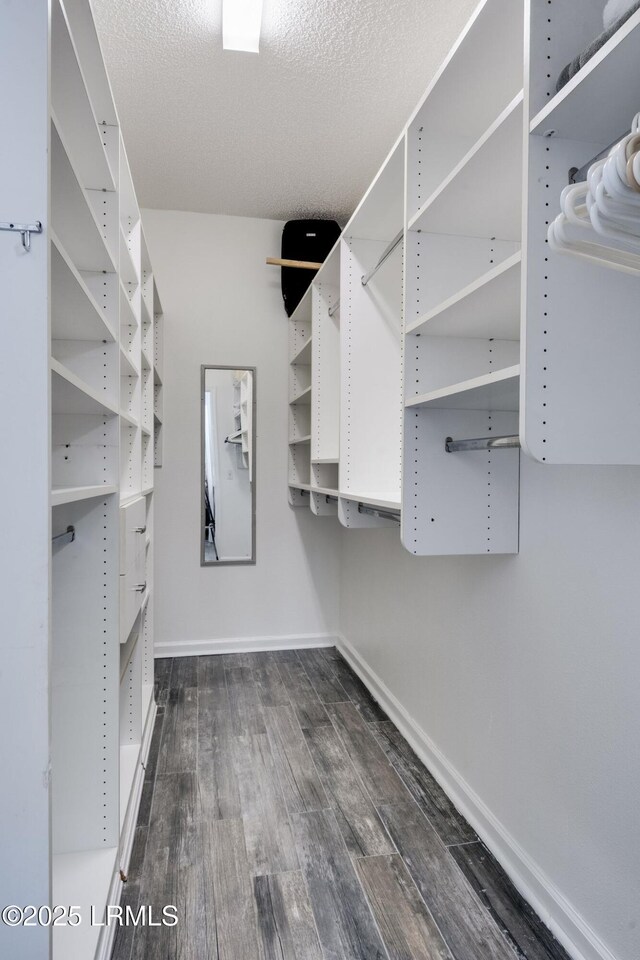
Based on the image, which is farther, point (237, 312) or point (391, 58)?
point (237, 312)

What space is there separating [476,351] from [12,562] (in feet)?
4.42

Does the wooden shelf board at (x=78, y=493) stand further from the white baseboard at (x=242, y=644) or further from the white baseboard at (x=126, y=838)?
the white baseboard at (x=242, y=644)

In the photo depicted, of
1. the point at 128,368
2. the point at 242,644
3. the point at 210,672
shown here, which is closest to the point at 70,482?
the point at 128,368

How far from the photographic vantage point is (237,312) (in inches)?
144

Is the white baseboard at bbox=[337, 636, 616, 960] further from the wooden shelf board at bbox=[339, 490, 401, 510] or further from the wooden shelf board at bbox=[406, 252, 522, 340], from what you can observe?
the wooden shelf board at bbox=[406, 252, 522, 340]

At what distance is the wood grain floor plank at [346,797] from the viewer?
5.89ft

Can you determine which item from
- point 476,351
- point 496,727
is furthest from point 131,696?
point 476,351

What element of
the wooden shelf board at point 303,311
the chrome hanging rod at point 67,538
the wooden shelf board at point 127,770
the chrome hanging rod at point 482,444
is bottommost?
the wooden shelf board at point 127,770

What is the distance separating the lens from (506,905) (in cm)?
153

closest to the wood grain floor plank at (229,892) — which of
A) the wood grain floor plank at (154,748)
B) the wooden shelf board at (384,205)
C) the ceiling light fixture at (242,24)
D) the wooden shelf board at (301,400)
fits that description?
the wood grain floor plank at (154,748)

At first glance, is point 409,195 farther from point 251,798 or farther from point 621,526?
point 251,798

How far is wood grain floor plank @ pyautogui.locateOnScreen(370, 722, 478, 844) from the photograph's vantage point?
1.84 meters

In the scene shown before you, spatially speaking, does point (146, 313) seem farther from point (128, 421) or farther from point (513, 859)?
point (513, 859)

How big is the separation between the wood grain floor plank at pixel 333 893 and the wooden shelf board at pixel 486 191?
1875mm
